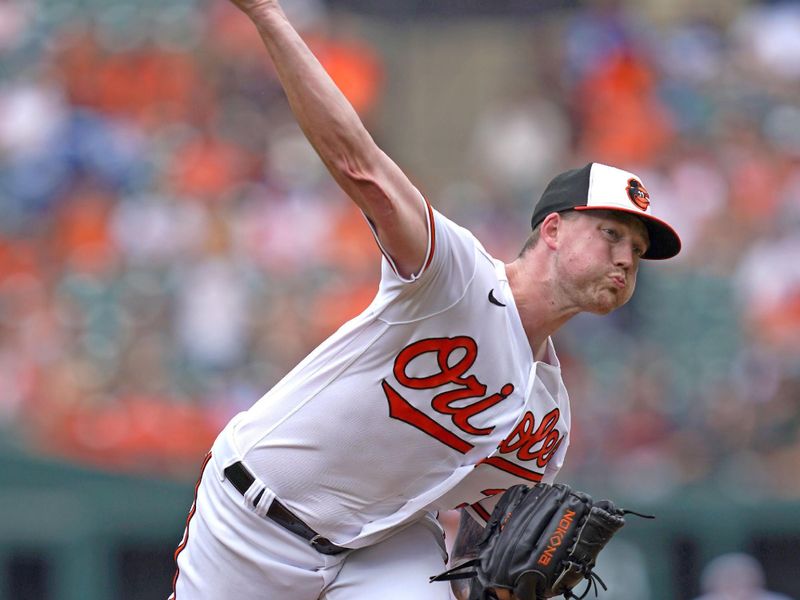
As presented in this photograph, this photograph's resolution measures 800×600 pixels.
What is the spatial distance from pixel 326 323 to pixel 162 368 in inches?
40.5

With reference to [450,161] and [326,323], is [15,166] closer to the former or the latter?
[326,323]

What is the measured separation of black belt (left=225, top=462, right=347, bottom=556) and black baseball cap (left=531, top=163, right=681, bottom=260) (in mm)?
1002

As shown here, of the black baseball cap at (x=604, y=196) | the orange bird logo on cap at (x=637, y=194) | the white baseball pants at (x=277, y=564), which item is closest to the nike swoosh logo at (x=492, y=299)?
the black baseball cap at (x=604, y=196)

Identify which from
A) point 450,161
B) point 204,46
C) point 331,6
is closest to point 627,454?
point 450,161

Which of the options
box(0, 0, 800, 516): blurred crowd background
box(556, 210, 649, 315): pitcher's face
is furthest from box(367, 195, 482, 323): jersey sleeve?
box(0, 0, 800, 516): blurred crowd background

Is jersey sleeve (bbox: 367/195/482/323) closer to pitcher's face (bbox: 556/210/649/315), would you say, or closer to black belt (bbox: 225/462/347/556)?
pitcher's face (bbox: 556/210/649/315)

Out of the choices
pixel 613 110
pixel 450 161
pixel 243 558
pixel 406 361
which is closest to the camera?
pixel 406 361

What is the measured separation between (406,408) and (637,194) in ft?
2.65

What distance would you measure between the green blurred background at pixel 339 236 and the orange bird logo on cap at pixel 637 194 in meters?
4.08

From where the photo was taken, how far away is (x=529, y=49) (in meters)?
12.0

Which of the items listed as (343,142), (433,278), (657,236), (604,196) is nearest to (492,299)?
(433,278)

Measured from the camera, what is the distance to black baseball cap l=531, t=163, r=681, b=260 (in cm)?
357

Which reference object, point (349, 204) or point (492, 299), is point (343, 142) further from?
point (349, 204)

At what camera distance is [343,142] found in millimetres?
3062
